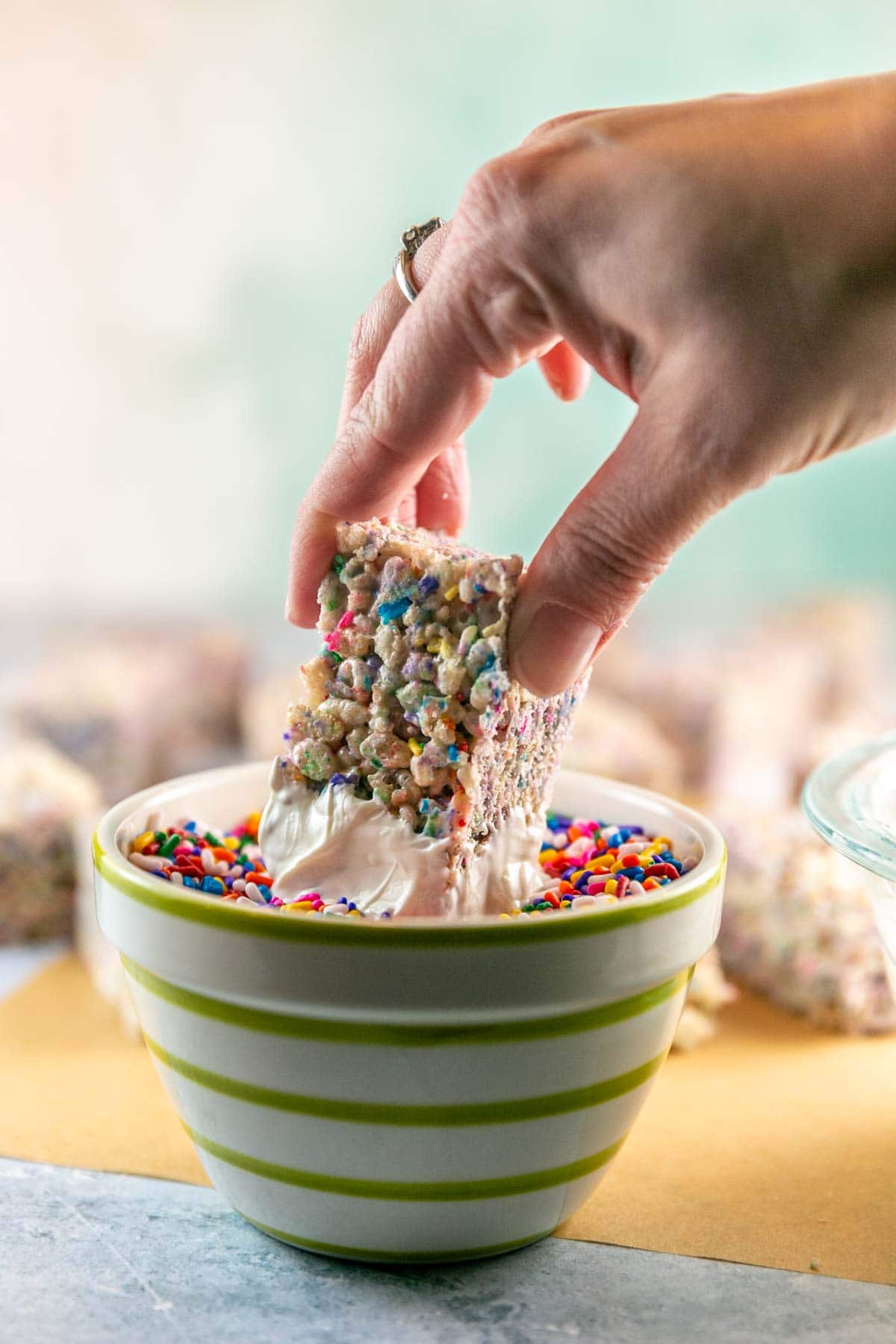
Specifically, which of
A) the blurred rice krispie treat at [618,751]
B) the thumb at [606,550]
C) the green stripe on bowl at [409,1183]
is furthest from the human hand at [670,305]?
the blurred rice krispie treat at [618,751]

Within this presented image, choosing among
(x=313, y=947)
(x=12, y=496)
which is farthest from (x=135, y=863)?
(x=12, y=496)

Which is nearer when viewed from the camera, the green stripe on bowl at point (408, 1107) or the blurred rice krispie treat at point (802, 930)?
the green stripe on bowl at point (408, 1107)

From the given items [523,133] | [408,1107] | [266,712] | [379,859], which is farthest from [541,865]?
[523,133]

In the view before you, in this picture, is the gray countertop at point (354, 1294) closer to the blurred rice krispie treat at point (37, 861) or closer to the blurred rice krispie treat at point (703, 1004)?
the blurred rice krispie treat at point (703, 1004)

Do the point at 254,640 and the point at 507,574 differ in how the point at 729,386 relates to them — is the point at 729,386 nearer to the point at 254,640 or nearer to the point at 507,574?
the point at 507,574

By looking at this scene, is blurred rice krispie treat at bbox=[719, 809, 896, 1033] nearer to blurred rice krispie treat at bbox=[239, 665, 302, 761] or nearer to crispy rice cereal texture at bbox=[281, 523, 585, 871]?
crispy rice cereal texture at bbox=[281, 523, 585, 871]
